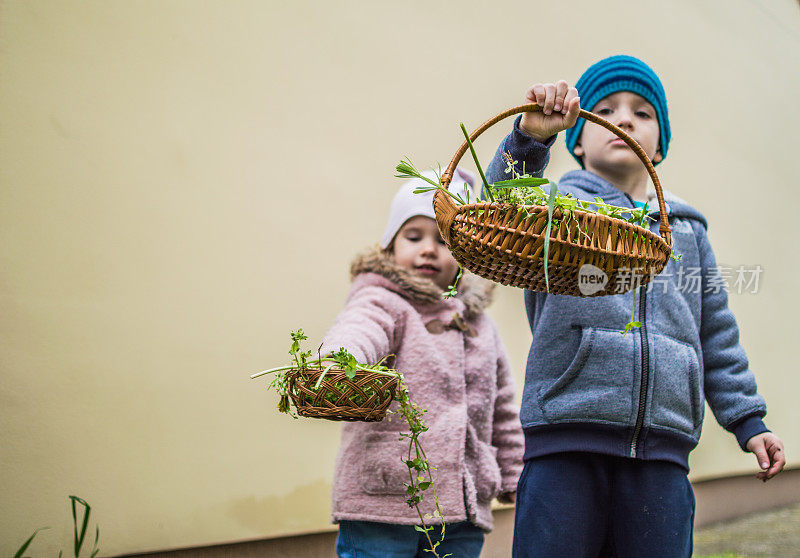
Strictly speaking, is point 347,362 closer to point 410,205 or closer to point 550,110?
point 550,110

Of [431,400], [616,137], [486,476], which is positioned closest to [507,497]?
[486,476]

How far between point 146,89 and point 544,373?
169cm

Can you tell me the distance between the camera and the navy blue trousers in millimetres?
1413

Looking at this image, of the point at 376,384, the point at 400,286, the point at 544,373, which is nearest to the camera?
the point at 376,384

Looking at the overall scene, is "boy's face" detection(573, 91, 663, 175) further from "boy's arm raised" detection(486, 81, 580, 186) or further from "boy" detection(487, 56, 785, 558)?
"boy's arm raised" detection(486, 81, 580, 186)

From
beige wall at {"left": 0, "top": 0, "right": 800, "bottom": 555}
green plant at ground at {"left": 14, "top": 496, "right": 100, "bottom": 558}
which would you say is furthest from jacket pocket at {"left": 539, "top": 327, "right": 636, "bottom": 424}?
green plant at ground at {"left": 14, "top": 496, "right": 100, "bottom": 558}

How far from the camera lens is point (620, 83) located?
1.74 m

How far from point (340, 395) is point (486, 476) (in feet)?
2.60

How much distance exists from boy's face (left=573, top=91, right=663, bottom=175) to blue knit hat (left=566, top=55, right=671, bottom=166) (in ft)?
0.05

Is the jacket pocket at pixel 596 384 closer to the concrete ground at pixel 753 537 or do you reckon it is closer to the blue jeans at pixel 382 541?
the blue jeans at pixel 382 541

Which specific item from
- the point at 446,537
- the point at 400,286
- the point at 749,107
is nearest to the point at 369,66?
the point at 400,286

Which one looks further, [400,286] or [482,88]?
[482,88]

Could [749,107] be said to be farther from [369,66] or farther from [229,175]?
[229,175]

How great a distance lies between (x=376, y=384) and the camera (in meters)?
1.28
